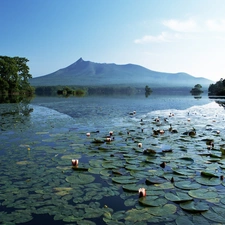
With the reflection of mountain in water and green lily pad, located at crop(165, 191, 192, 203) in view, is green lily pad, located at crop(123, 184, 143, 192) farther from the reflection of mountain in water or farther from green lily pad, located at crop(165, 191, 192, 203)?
the reflection of mountain in water

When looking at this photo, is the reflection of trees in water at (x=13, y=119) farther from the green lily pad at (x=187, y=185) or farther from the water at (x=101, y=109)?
the green lily pad at (x=187, y=185)

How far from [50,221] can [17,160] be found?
2684 mm

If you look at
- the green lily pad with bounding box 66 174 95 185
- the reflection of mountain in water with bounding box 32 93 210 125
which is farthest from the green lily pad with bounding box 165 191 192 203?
the reflection of mountain in water with bounding box 32 93 210 125

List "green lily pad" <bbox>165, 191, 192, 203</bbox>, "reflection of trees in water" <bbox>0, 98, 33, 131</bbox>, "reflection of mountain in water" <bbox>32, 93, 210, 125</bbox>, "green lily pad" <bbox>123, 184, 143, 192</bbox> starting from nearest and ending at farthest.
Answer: "green lily pad" <bbox>165, 191, 192, 203</bbox> → "green lily pad" <bbox>123, 184, 143, 192</bbox> → "reflection of trees in water" <bbox>0, 98, 33, 131</bbox> → "reflection of mountain in water" <bbox>32, 93, 210, 125</bbox>

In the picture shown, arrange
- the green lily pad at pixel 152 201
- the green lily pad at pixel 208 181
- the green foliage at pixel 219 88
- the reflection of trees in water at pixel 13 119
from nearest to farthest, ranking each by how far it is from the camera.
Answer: the green lily pad at pixel 152 201, the green lily pad at pixel 208 181, the reflection of trees in water at pixel 13 119, the green foliage at pixel 219 88

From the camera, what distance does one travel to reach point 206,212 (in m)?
2.78

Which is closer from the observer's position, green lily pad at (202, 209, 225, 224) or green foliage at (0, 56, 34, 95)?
green lily pad at (202, 209, 225, 224)

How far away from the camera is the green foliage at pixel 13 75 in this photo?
4292 centimetres

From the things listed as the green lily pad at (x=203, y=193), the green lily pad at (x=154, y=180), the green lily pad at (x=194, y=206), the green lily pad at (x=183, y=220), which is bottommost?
the green lily pad at (x=183, y=220)

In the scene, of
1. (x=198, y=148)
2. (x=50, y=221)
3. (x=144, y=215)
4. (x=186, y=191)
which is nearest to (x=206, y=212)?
(x=186, y=191)

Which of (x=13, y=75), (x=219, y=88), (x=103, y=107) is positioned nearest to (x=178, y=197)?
(x=103, y=107)

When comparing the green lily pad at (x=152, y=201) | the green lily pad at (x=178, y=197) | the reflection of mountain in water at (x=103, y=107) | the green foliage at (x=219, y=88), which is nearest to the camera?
the green lily pad at (x=152, y=201)

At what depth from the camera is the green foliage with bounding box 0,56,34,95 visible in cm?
4292

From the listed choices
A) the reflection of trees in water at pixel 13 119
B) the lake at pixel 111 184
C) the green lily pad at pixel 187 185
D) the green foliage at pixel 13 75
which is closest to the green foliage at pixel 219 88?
the green foliage at pixel 13 75
